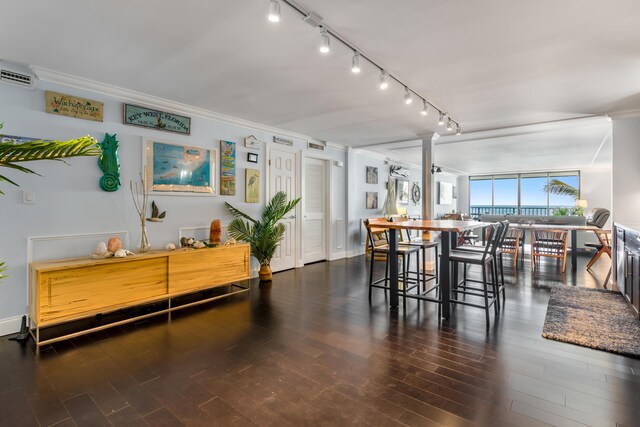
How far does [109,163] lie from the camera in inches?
131

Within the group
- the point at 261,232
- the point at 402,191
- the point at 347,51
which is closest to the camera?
the point at 347,51

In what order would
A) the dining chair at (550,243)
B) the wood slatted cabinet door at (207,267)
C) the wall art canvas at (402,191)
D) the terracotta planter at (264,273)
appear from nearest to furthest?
the wood slatted cabinet door at (207,267)
the terracotta planter at (264,273)
the dining chair at (550,243)
the wall art canvas at (402,191)

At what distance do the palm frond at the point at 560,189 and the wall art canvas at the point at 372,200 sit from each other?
760 cm

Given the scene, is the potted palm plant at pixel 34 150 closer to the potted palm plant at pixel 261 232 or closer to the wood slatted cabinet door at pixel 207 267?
the wood slatted cabinet door at pixel 207 267

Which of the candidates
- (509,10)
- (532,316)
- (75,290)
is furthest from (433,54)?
(75,290)

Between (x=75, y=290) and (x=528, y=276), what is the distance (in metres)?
5.88

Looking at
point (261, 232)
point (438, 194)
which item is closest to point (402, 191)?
point (438, 194)

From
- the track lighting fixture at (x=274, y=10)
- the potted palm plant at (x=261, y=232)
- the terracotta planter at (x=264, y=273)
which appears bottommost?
the terracotta planter at (x=264, y=273)

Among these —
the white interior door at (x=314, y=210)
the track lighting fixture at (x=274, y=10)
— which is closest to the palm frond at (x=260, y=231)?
the white interior door at (x=314, y=210)

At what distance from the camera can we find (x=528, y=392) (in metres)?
1.93

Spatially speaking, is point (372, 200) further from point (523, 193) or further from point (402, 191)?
point (523, 193)

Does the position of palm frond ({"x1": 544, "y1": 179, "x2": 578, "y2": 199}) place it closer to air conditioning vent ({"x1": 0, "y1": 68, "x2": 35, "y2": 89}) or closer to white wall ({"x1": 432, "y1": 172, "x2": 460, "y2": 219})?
white wall ({"x1": 432, "y1": 172, "x2": 460, "y2": 219})

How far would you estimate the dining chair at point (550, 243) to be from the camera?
17.7 ft

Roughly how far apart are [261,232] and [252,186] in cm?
74
